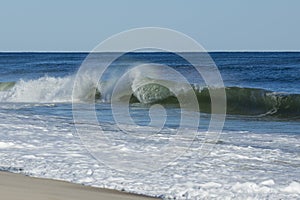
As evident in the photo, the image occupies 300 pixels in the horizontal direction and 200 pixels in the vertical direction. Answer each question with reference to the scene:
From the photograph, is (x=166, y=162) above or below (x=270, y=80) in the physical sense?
below

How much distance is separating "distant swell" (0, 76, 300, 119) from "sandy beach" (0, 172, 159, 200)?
10.9 metres

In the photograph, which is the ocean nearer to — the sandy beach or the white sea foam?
the white sea foam

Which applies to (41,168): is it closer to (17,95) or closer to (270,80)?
(17,95)

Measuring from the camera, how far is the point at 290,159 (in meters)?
7.70

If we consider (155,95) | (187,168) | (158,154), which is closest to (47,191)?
(187,168)

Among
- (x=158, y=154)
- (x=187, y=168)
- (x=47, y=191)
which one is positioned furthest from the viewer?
(x=158, y=154)

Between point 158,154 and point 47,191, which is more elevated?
point 158,154

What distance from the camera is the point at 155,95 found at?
21.3 m

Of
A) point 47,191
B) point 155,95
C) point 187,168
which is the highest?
point 155,95

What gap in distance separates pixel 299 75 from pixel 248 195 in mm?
27839

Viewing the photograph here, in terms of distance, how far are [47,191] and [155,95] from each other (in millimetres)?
15912

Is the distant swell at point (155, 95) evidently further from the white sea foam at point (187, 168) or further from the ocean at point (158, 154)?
the white sea foam at point (187, 168)

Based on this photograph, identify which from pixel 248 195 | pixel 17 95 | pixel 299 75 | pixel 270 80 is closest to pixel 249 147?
Result: pixel 248 195

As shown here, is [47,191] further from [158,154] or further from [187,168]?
[158,154]
